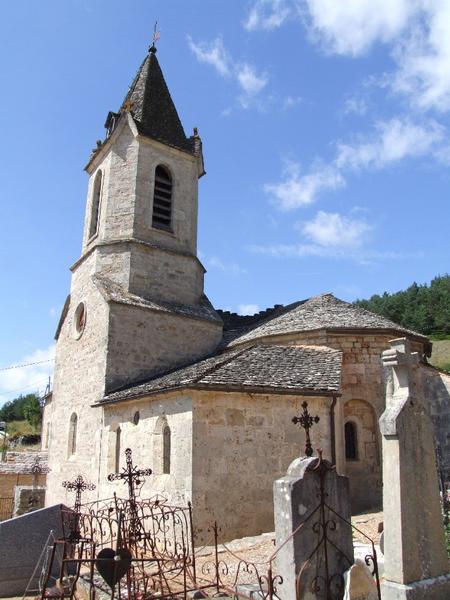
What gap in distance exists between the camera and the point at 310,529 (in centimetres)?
534

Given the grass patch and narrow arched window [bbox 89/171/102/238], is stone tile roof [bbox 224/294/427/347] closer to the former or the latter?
narrow arched window [bbox 89/171/102/238]

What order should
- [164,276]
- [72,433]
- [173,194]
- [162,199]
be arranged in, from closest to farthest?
[72,433]
[164,276]
[162,199]
[173,194]

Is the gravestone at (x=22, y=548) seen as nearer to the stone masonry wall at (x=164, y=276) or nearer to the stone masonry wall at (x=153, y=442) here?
the stone masonry wall at (x=153, y=442)

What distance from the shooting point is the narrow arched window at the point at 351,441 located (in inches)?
523

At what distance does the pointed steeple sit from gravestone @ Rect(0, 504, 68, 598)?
14.1 m

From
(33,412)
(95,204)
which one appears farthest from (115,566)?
(33,412)

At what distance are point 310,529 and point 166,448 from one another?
645 centimetres

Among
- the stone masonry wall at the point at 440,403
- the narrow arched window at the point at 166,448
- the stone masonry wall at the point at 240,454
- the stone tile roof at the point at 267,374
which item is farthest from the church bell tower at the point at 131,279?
the stone masonry wall at the point at 440,403

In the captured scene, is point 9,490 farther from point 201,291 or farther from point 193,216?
point 193,216

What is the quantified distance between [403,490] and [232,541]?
18.8ft

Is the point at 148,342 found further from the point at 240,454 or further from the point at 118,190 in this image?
the point at 118,190

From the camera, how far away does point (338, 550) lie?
5.45 metres

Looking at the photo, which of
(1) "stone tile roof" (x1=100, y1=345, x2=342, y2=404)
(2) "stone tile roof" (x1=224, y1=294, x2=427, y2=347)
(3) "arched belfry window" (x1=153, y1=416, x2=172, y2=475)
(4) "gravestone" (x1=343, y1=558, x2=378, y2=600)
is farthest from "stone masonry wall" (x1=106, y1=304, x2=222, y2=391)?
(4) "gravestone" (x1=343, y1=558, x2=378, y2=600)

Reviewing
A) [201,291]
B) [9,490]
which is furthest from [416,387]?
[9,490]
